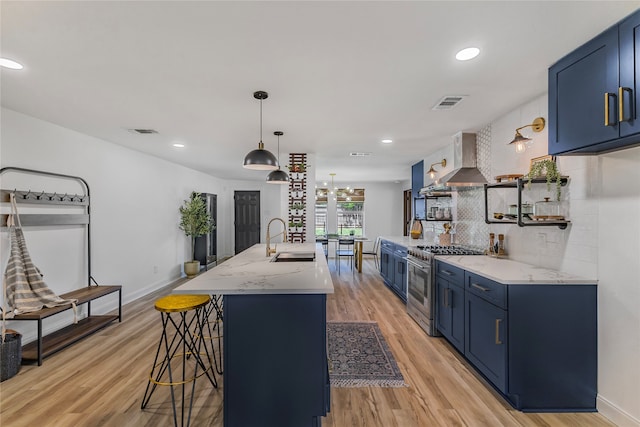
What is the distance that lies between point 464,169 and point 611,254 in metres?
1.96

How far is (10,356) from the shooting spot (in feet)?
8.36

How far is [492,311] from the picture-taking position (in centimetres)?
230

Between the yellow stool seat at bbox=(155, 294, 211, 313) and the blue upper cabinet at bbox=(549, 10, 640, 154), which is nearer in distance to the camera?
the blue upper cabinet at bbox=(549, 10, 640, 154)

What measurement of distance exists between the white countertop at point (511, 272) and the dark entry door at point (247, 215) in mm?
6675

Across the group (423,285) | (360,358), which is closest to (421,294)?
(423,285)

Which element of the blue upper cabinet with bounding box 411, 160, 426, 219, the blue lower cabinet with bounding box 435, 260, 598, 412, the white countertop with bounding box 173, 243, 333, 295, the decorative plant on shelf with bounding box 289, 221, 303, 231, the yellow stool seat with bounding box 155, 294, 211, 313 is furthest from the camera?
the blue upper cabinet with bounding box 411, 160, 426, 219

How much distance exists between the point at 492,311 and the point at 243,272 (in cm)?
198

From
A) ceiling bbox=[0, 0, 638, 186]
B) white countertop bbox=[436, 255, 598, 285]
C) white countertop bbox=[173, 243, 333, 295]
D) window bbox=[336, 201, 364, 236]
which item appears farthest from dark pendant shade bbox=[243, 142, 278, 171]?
window bbox=[336, 201, 364, 236]

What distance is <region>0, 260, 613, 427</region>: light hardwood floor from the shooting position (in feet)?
6.65

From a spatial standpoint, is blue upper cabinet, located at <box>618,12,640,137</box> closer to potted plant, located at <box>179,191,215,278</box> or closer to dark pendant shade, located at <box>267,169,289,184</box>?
dark pendant shade, located at <box>267,169,289,184</box>

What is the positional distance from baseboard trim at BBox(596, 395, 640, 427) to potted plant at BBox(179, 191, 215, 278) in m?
6.37

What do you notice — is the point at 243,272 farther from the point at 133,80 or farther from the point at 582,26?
the point at 582,26

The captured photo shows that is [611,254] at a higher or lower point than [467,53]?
lower

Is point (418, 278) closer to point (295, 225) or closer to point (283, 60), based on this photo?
point (295, 225)
